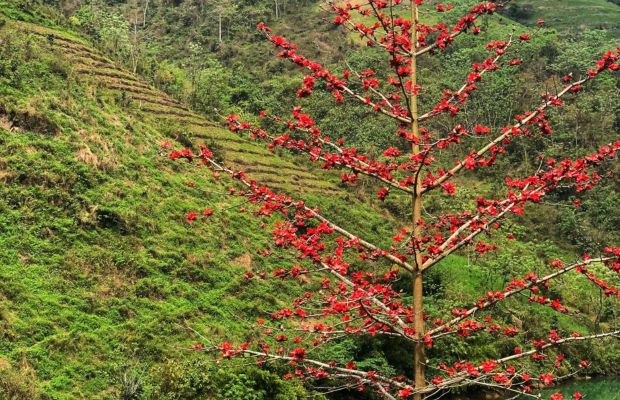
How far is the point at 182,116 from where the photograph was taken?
39312mm

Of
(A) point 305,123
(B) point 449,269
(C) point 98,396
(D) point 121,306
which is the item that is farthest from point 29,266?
(B) point 449,269

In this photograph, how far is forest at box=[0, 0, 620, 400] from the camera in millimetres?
4957

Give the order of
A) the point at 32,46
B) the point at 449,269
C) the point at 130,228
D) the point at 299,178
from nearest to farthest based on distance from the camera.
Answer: the point at 130,228
the point at 32,46
the point at 449,269
the point at 299,178

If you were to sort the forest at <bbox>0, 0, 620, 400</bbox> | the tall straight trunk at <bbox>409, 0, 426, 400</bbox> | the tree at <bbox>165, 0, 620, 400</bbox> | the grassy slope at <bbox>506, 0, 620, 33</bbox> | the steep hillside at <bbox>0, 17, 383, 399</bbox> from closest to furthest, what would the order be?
the tree at <bbox>165, 0, 620, 400</bbox>
the tall straight trunk at <bbox>409, 0, 426, 400</bbox>
the forest at <bbox>0, 0, 620, 400</bbox>
the steep hillside at <bbox>0, 17, 383, 399</bbox>
the grassy slope at <bbox>506, 0, 620, 33</bbox>

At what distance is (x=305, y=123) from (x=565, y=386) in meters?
26.1

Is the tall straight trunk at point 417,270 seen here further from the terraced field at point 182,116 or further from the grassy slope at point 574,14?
the grassy slope at point 574,14

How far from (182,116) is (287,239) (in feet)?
118

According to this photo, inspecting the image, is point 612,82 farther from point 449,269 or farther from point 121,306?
point 121,306

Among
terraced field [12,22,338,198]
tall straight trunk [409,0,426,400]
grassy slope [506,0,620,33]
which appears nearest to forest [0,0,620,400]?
tall straight trunk [409,0,426,400]

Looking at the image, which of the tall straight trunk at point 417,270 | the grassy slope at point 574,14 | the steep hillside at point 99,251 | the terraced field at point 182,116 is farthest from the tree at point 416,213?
the grassy slope at point 574,14

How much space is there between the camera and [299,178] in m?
38.5

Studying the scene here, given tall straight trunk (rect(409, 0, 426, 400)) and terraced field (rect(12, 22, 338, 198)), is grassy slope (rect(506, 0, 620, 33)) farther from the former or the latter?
tall straight trunk (rect(409, 0, 426, 400))

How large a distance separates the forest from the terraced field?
10.7 inches

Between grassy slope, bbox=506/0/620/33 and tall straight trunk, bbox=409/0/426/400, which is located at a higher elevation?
grassy slope, bbox=506/0/620/33
